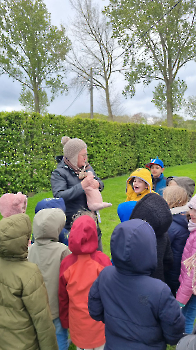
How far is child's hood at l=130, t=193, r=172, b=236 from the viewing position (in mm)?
1914

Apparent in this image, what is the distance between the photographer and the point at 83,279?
1.89 meters

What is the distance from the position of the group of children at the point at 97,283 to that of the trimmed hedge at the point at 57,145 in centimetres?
568

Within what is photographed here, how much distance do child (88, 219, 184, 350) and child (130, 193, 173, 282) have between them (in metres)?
0.53

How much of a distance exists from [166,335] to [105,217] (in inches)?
197

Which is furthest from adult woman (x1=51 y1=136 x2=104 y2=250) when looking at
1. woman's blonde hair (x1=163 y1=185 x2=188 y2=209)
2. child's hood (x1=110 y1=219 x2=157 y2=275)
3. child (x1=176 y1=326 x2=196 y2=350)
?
child (x1=176 y1=326 x2=196 y2=350)

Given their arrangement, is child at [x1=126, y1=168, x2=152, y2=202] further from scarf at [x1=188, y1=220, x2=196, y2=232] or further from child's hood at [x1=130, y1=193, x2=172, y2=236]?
child's hood at [x1=130, y1=193, x2=172, y2=236]

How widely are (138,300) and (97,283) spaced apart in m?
0.33

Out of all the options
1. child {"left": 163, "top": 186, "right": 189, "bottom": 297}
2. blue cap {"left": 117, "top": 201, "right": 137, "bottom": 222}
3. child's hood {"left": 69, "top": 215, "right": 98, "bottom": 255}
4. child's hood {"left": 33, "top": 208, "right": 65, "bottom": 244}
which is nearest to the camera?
child's hood {"left": 69, "top": 215, "right": 98, "bottom": 255}

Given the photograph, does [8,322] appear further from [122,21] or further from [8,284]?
[122,21]

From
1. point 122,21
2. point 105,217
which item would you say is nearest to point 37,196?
point 105,217

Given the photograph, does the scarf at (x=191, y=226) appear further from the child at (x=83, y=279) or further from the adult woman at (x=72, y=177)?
the adult woman at (x=72, y=177)

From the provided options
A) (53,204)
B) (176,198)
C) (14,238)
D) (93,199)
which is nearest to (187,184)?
(176,198)

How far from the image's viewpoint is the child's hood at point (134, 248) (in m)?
1.32

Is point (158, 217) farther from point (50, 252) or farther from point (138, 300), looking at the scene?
point (50, 252)
